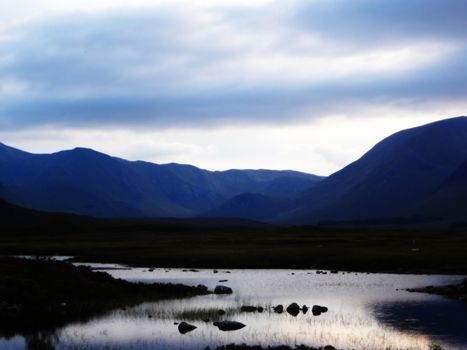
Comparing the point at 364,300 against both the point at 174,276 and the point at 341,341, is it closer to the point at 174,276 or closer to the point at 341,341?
the point at 341,341

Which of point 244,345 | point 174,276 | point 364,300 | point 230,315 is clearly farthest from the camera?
point 174,276

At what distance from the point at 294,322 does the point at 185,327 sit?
7.90 m

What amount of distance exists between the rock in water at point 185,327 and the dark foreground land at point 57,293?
896 centimetres

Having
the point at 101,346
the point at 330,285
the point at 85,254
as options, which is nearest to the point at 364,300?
the point at 330,285

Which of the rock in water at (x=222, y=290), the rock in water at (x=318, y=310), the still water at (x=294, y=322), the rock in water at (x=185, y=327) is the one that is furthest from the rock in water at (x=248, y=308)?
the rock in water at (x=222, y=290)

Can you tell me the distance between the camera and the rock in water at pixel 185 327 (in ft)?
136

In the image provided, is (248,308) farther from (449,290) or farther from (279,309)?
(449,290)

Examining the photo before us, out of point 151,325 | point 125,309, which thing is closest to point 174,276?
point 125,309

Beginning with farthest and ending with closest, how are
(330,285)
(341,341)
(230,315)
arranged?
(330,285) < (230,315) < (341,341)

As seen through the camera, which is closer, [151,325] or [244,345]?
[244,345]

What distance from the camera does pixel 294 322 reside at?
44812mm

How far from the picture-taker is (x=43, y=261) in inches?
2331

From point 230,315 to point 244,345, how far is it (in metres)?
12.2

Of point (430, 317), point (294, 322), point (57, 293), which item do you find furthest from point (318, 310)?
point (57, 293)
